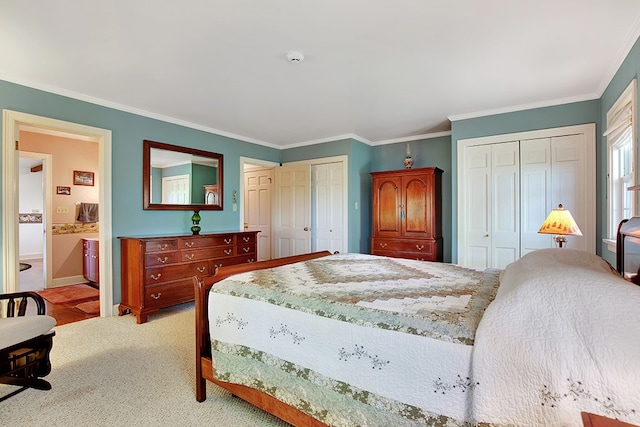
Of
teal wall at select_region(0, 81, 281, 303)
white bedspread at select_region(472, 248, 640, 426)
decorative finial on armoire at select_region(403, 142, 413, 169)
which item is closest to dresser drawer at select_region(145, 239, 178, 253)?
teal wall at select_region(0, 81, 281, 303)

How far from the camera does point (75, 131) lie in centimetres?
325

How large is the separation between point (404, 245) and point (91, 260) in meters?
4.98

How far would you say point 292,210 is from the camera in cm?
542

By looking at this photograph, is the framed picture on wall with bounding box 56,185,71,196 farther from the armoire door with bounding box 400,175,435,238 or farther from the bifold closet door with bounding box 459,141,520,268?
the bifold closet door with bounding box 459,141,520,268

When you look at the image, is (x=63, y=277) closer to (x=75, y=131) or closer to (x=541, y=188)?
(x=75, y=131)

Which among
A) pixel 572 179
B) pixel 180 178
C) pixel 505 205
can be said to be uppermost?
pixel 180 178

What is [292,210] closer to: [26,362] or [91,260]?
[91,260]

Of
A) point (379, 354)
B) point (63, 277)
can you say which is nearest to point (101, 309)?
point (63, 277)

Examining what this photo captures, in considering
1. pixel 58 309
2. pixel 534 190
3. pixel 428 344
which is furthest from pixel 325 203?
pixel 428 344

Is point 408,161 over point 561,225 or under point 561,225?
over

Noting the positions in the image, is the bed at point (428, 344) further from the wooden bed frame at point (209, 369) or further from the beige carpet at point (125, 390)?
the beige carpet at point (125, 390)

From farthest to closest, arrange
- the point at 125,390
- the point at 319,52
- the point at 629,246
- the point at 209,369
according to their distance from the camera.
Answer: the point at 319,52, the point at 125,390, the point at 209,369, the point at 629,246

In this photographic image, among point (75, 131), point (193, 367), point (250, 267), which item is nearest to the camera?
point (250, 267)

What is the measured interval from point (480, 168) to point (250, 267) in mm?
3225
